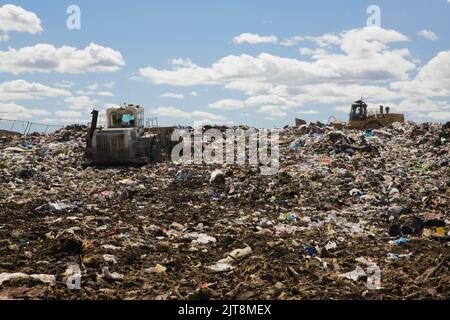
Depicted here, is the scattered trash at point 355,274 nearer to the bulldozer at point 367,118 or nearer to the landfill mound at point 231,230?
the landfill mound at point 231,230

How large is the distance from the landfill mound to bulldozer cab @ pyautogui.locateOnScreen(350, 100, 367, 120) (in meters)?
10.2

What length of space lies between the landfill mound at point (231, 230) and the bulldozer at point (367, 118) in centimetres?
967

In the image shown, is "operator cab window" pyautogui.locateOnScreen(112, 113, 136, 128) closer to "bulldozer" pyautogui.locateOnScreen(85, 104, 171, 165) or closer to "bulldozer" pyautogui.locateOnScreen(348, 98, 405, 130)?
"bulldozer" pyautogui.locateOnScreen(85, 104, 171, 165)

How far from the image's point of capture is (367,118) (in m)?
27.4

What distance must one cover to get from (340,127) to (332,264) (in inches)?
882

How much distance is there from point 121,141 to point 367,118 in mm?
15094

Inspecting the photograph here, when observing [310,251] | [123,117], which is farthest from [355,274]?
[123,117]

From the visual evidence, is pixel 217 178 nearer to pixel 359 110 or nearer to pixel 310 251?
pixel 310 251

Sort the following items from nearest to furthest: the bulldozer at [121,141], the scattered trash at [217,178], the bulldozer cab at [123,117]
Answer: the scattered trash at [217,178], the bulldozer at [121,141], the bulldozer cab at [123,117]

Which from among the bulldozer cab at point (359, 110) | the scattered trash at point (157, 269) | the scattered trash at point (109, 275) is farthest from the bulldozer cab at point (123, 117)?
the bulldozer cab at point (359, 110)

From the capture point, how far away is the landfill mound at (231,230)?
573cm

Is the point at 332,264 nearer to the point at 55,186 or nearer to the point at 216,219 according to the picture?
the point at 216,219

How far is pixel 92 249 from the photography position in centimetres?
713
